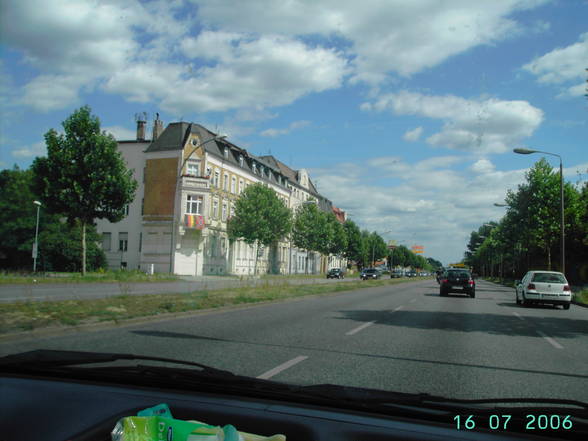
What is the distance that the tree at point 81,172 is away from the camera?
30406 mm

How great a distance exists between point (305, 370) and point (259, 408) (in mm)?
4207

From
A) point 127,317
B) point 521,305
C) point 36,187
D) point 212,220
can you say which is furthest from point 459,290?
point 212,220

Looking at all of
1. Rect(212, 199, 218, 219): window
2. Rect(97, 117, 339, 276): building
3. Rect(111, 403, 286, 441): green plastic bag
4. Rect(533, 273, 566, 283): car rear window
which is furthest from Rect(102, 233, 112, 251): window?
Rect(111, 403, 286, 441): green plastic bag

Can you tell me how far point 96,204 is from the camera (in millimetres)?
31391

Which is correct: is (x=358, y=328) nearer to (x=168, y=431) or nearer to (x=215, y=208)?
(x=168, y=431)

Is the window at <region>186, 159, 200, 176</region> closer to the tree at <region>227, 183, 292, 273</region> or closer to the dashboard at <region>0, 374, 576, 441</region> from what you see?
the tree at <region>227, 183, 292, 273</region>

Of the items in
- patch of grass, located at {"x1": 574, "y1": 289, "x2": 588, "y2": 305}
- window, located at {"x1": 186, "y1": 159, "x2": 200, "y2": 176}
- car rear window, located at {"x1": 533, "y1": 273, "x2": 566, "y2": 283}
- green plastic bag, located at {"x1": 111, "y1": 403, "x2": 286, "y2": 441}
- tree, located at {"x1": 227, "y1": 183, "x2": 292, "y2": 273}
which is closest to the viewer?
green plastic bag, located at {"x1": 111, "y1": 403, "x2": 286, "y2": 441}

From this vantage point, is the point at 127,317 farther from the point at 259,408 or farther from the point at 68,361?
the point at 259,408

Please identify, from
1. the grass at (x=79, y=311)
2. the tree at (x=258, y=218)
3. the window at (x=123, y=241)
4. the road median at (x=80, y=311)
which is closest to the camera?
the road median at (x=80, y=311)

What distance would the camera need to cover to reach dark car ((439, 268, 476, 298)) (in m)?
26.9

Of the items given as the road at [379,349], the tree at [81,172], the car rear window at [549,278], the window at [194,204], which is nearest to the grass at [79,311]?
the road at [379,349]

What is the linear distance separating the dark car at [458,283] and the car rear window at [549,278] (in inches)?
237
